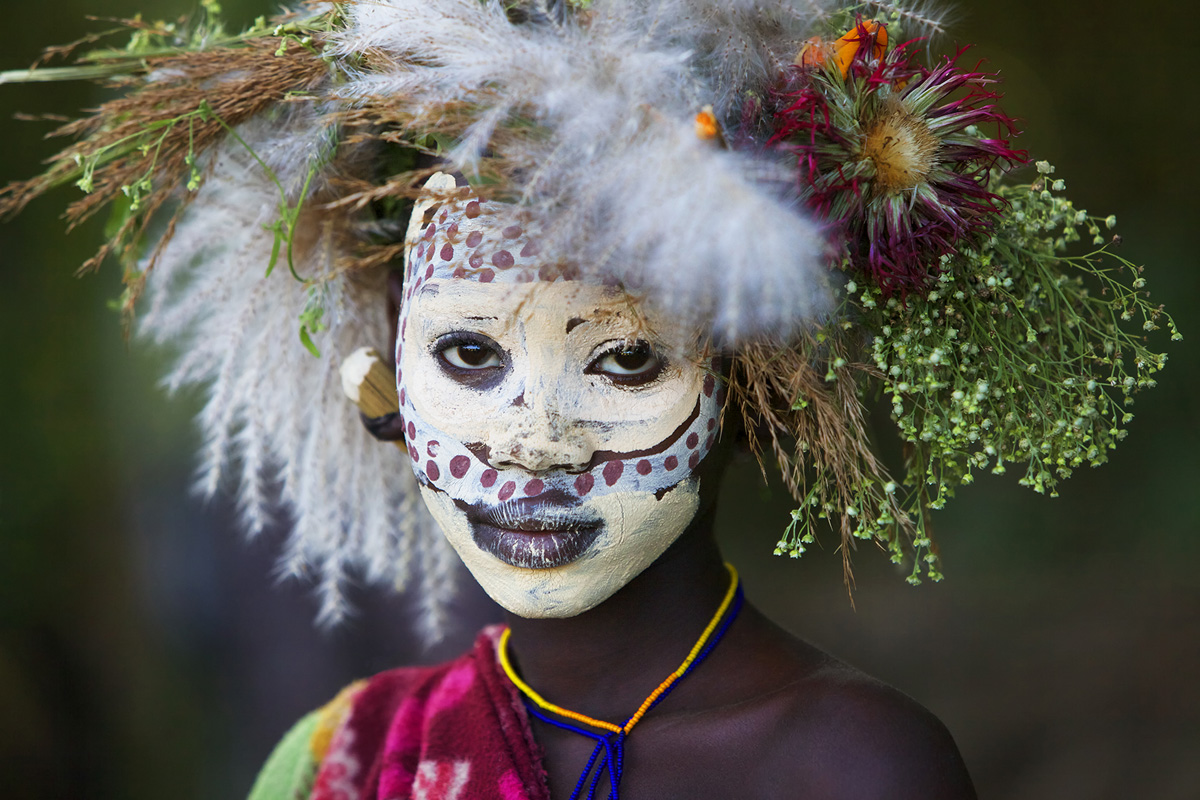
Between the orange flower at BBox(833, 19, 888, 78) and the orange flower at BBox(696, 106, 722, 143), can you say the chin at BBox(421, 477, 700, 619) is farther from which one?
the orange flower at BBox(833, 19, 888, 78)

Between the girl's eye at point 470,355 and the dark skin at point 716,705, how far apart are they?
1.09ft

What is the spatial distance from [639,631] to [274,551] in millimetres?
2539

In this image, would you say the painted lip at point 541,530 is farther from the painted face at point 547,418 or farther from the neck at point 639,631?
the neck at point 639,631

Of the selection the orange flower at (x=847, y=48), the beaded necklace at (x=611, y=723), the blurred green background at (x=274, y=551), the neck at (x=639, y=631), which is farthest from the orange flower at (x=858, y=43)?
the blurred green background at (x=274, y=551)

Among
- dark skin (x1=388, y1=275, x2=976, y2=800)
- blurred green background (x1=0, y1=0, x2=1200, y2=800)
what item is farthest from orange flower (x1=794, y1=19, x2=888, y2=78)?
blurred green background (x1=0, y1=0, x2=1200, y2=800)

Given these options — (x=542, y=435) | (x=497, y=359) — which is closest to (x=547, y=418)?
(x=542, y=435)

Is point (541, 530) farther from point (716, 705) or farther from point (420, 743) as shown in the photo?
point (420, 743)

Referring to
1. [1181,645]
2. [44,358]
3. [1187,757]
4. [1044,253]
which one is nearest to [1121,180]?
[1181,645]

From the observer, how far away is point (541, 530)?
1.37m

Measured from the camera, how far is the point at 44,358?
3.61m

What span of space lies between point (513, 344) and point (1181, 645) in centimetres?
350

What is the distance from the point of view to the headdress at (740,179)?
1177 mm

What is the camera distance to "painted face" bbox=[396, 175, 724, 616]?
135 centimetres

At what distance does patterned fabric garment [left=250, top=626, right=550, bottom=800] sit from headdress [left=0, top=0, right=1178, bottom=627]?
541 millimetres
